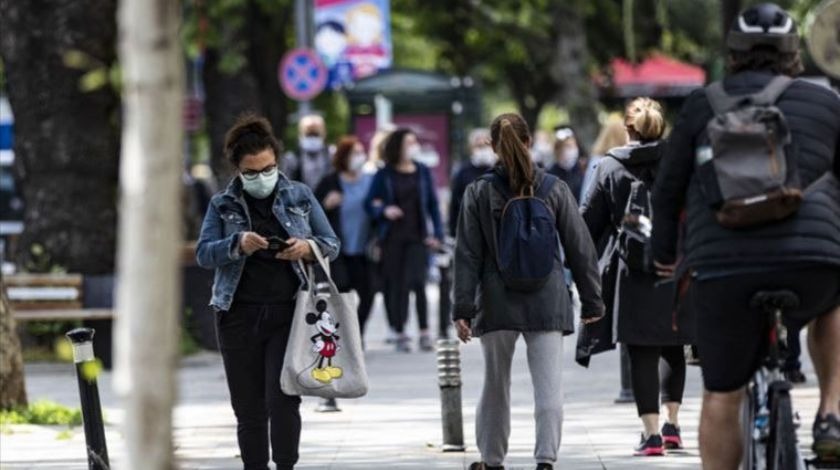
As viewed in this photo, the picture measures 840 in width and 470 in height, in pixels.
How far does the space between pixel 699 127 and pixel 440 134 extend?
1008 inches

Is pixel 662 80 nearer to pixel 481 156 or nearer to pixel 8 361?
pixel 481 156

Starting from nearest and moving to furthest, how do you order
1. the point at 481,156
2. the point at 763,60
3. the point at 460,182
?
the point at 763,60 → the point at 460,182 → the point at 481,156

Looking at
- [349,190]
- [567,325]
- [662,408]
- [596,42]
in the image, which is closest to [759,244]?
[567,325]

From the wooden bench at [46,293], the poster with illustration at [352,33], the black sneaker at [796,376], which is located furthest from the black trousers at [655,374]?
the poster with illustration at [352,33]

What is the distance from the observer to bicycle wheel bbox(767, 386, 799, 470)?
707 cm

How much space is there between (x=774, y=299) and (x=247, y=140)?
3.28 metres

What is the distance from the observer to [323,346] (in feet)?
31.4

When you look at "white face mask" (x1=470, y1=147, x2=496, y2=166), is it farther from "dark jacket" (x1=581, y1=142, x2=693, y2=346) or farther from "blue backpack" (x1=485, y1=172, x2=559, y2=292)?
"blue backpack" (x1=485, y1=172, x2=559, y2=292)

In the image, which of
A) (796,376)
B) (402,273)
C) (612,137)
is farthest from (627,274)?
(402,273)

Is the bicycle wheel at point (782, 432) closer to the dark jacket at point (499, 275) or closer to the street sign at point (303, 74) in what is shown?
the dark jacket at point (499, 275)

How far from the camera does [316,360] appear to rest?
31.4 feet

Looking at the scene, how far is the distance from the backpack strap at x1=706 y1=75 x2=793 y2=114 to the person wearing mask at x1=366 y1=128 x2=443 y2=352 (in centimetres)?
1138

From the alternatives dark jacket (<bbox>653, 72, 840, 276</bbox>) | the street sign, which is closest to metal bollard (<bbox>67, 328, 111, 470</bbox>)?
dark jacket (<bbox>653, 72, 840, 276</bbox>)

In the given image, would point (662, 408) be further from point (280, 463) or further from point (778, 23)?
point (778, 23)
